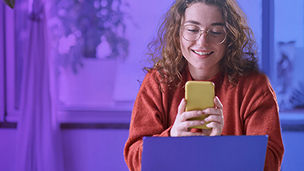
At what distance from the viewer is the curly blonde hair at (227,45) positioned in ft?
3.70

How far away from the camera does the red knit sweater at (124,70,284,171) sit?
105 cm

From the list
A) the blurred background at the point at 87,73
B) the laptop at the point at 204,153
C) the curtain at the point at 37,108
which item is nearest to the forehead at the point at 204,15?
the laptop at the point at 204,153

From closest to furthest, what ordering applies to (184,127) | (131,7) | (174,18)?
(184,127) → (174,18) → (131,7)

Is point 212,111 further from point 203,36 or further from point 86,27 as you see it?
point 86,27

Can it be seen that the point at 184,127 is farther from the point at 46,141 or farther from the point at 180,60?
the point at 46,141

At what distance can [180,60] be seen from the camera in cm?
124

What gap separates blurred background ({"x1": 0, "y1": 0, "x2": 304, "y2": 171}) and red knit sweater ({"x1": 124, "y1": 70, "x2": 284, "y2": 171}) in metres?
1.01

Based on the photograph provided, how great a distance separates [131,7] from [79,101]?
748mm

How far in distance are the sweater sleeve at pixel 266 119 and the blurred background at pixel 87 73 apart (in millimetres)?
1085

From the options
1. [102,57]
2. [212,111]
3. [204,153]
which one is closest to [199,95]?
[212,111]

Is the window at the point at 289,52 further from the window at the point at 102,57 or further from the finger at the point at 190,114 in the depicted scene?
the finger at the point at 190,114

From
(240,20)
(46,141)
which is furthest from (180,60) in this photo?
(46,141)

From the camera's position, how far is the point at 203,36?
3.59ft

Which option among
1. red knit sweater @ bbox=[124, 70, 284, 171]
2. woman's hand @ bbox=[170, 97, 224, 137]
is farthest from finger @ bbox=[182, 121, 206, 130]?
red knit sweater @ bbox=[124, 70, 284, 171]
